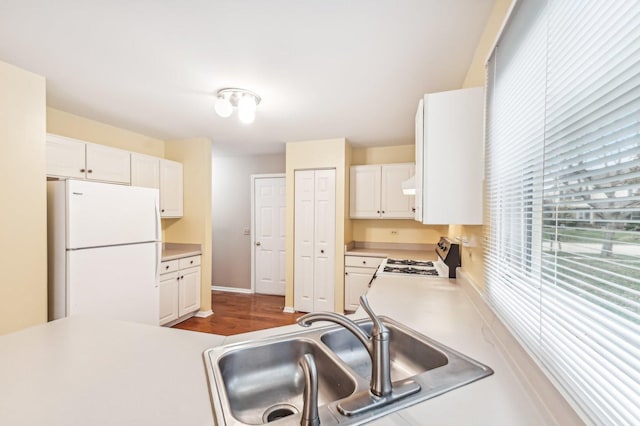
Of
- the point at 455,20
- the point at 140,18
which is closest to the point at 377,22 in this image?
the point at 455,20

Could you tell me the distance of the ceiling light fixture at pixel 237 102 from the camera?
222cm

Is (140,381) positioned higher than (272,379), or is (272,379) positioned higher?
(140,381)

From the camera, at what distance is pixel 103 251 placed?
2.29 meters

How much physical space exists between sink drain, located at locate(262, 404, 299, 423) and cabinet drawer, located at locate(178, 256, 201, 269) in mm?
2898

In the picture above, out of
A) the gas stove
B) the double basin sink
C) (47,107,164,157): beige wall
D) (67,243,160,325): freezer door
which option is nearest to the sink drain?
the double basin sink

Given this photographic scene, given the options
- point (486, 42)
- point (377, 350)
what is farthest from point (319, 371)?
point (486, 42)

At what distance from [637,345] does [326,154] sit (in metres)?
3.37

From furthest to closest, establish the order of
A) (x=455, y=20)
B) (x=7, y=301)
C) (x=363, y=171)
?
(x=363, y=171) < (x=7, y=301) < (x=455, y=20)

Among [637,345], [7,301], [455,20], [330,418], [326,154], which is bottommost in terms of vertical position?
[7,301]

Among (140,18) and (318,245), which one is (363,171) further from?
(140,18)

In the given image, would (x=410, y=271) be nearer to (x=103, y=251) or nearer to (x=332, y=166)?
(x=332, y=166)

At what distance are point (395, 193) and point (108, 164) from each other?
134 inches

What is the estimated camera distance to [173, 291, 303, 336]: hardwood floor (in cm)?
332

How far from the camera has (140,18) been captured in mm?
1430
